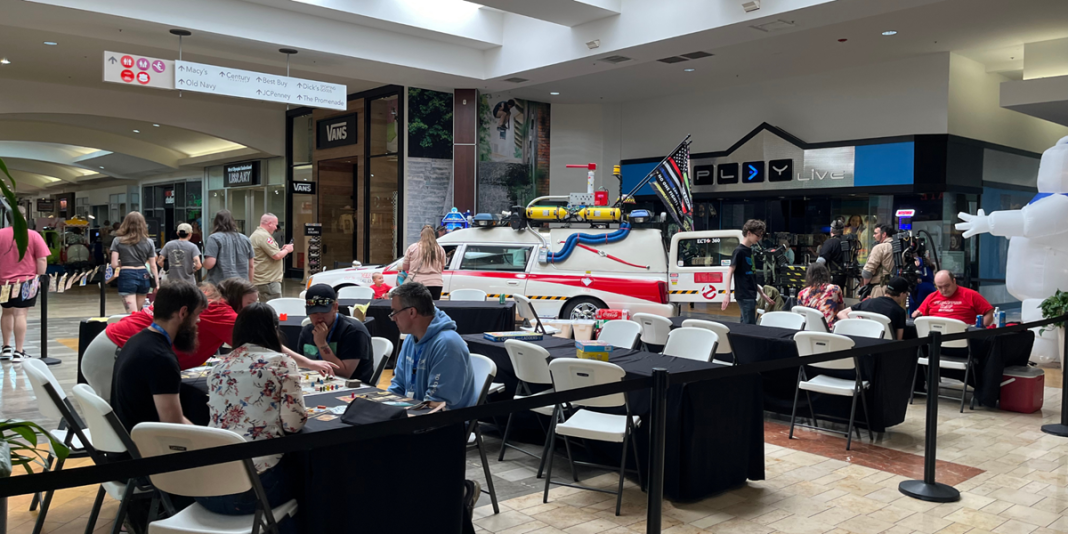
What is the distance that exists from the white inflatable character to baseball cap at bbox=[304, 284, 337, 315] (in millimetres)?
6530

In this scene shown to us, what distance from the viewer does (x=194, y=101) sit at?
704 inches

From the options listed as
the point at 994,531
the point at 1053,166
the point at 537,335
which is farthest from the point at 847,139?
the point at 994,531

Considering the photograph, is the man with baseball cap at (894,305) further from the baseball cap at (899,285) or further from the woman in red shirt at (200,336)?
the woman in red shirt at (200,336)

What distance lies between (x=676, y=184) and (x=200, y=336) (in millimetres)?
10022

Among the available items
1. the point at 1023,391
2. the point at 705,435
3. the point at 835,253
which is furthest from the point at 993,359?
the point at 835,253

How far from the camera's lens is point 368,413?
305 centimetres

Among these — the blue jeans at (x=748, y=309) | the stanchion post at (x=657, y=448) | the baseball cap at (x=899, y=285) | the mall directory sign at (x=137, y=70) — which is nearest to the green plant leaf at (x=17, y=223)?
the stanchion post at (x=657, y=448)

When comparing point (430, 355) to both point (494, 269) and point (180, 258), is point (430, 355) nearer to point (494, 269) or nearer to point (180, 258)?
point (180, 258)

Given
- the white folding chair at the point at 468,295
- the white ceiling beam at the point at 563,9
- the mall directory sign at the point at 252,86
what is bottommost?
the white folding chair at the point at 468,295

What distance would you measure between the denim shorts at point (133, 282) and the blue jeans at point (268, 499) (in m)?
6.51

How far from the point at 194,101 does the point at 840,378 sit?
16.4m

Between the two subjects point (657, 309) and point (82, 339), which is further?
point (657, 309)

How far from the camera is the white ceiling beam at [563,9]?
1052 cm

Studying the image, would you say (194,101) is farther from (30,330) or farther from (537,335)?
(537,335)
